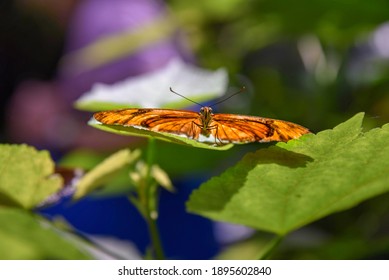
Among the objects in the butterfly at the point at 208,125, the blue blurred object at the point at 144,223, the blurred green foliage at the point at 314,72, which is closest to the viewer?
the butterfly at the point at 208,125

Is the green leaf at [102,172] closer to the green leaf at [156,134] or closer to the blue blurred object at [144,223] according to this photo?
the green leaf at [156,134]

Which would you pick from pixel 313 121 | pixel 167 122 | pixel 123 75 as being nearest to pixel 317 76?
pixel 313 121

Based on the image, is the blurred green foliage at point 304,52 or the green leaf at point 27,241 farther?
the blurred green foliage at point 304,52

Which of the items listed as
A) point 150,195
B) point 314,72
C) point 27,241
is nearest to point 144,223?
point 314,72

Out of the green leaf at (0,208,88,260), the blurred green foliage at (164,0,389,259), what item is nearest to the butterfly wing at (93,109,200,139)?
the green leaf at (0,208,88,260)

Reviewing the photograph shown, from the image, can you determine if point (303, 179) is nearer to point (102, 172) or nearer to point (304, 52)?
point (102, 172)

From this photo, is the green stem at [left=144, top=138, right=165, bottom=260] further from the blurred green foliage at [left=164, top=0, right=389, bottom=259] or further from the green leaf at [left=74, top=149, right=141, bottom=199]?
the blurred green foliage at [left=164, top=0, right=389, bottom=259]

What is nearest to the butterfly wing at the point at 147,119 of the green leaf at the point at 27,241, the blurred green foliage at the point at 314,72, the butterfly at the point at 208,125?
the butterfly at the point at 208,125

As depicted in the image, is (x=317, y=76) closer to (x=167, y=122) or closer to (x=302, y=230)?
(x=302, y=230)
